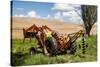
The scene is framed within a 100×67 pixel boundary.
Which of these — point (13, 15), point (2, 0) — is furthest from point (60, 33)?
point (2, 0)

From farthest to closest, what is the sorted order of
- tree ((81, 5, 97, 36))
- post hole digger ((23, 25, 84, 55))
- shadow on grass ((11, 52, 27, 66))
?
tree ((81, 5, 97, 36)) < post hole digger ((23, 25, 84, 55)) < shadow on grass ((11, 52, 27, 66))

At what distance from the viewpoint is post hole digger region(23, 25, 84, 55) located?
2213 mm

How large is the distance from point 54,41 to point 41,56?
0.73 ft

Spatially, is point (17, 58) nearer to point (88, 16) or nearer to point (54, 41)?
point (54, 41)

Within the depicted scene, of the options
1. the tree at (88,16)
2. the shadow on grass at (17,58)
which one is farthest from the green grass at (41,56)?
the tree at (88,16)

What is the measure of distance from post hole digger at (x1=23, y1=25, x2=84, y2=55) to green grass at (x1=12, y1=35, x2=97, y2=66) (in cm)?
5

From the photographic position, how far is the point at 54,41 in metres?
2.26

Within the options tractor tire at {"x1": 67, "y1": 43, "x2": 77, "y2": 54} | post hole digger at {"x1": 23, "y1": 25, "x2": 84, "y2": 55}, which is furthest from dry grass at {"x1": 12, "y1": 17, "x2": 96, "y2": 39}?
tractor tire at {"x1": 67, "y1": 43, "x2": 77, "y2": 54}

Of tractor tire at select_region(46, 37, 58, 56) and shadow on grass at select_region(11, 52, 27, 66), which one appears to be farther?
tractor tire at select_region(46, 37, 58, 56)

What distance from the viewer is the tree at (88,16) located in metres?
2.38

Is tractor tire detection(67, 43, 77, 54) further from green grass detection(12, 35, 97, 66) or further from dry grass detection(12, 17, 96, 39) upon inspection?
dry grass detection(12, 17, 96, 39)

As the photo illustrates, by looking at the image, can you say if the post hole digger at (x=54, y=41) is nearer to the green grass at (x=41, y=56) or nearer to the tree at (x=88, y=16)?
the green grass at (x=41, y=56)

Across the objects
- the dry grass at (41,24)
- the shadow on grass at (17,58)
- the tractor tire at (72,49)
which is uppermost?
the dry grass at (41,24)

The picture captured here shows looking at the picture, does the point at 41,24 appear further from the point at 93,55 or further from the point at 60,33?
the point at 93,55
